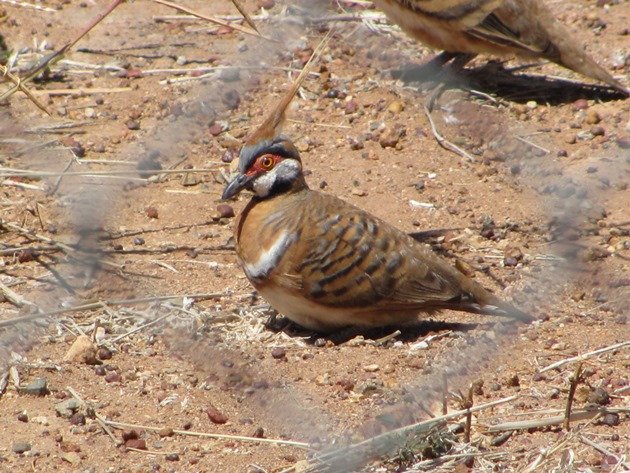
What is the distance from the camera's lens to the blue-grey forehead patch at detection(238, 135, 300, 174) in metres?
4.04

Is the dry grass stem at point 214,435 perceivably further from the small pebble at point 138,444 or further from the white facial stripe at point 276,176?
the white facial stripe at point 276,176

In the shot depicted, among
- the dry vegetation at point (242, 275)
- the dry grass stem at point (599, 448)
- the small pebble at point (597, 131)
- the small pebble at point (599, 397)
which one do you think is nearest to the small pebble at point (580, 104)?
the dry vegetation at point (242, 275)

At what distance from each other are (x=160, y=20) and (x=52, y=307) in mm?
2438

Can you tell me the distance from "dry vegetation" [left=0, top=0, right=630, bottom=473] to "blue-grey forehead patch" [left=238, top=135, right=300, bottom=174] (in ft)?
0.79

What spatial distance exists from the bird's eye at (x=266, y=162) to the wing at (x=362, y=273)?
0.26 m

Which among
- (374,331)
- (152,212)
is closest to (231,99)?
(152,212)

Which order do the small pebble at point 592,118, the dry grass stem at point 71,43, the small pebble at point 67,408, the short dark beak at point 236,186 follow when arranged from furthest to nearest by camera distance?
the small pebble at point 592,118
the short dark beak at point 236,186
the small pebble at point 67,408
the dry grass stem at point 71,43

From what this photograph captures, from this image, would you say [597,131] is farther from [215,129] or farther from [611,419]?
[611,419]

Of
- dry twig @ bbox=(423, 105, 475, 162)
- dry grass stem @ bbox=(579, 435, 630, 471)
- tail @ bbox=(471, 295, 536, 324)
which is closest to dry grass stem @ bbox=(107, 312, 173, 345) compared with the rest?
tail @ bbox=(471, 295, 536, 324)

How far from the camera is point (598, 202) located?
4.62 meters

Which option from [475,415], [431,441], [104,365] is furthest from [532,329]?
[104,365]

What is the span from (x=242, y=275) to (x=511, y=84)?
7.08 ft

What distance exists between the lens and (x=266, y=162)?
4125 millimetres

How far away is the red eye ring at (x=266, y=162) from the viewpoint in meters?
4.10
